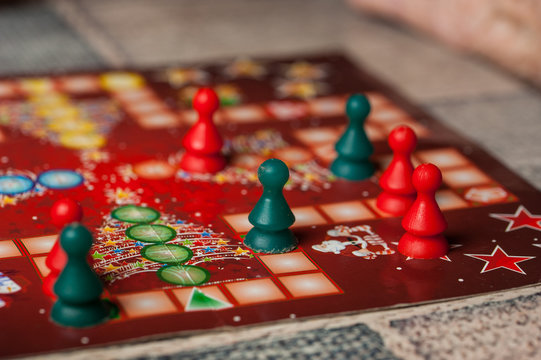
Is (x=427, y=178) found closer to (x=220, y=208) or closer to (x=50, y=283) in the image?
(x=220, y=208)

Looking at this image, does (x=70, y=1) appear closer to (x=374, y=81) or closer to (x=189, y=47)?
(x=189, y=47)

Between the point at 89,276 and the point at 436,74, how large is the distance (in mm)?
1579

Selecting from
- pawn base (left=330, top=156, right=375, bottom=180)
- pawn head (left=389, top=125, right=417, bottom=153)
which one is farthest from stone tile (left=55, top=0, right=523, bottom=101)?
pawn head (left=389, top=125, right=417, bottom=153)

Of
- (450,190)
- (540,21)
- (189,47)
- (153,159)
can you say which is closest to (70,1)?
(189,47)

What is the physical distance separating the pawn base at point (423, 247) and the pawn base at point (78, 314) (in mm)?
537

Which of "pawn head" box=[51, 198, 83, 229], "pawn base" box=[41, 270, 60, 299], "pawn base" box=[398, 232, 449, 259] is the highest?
"pawn head" box=[51, 198, 83, 229]

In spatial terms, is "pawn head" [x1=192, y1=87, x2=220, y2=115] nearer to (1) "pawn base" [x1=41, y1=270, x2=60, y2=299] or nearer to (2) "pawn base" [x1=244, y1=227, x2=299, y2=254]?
(2) "pawn base" [x1=244, y1=227, x2=299, y2=254]

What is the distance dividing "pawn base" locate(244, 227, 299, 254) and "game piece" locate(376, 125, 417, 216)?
0.25 metres

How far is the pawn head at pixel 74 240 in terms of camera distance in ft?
3.76

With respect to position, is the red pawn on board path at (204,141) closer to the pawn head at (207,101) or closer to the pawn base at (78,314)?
the pawn head at (207,101)

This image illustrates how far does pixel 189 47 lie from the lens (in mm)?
2629

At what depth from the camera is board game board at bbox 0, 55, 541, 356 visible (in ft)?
4.14

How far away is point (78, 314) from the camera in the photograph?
1.17 meters

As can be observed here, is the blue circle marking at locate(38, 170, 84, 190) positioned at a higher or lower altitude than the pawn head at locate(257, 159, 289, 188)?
higher
